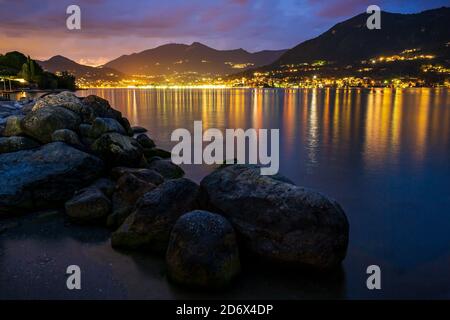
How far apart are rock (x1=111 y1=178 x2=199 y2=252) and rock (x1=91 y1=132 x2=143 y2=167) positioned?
4.94m

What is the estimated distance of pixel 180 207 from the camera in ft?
30.4

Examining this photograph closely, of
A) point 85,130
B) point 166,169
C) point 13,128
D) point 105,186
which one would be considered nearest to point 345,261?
point 105,186

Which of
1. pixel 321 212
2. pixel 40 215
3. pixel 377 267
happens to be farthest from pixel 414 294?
pixel 40 215

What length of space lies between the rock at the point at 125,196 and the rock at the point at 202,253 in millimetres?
3182

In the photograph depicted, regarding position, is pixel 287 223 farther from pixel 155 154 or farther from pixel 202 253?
pixel 155 154

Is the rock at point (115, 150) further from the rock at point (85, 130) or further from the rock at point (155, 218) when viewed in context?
the rock at point (155, 218)

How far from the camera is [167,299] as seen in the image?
7312mm

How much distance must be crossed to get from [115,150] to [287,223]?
8.17 m

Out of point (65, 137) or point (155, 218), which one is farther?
point (65, 137)

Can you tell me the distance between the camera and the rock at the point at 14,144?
44.9 feet

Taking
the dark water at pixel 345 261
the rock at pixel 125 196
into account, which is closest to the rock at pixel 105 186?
the rock at pixel 125 196

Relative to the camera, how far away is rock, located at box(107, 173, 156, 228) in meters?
10.5
